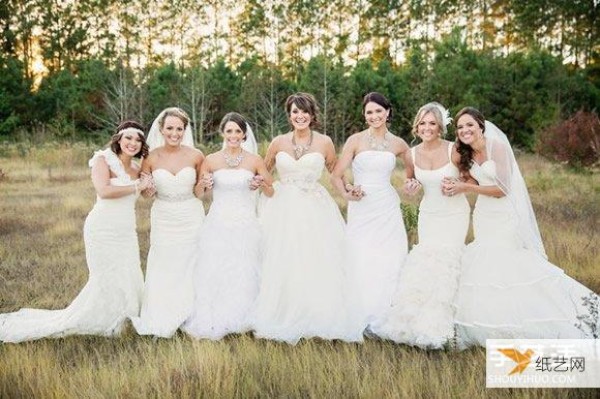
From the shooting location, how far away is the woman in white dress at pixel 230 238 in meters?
5.68

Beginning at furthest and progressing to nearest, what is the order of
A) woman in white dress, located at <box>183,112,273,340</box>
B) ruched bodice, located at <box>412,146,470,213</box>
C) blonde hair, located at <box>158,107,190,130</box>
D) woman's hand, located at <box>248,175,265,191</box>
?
blonde hair, located at <box>158,107,190,130</box>, woman's hand, located at <box>248,175,265,191</box>, woman in white dress, located at <box>183,112,273,340</box>, ruched bodice, located at <box>412,146,470,213</box>

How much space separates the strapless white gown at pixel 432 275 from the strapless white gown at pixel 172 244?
2.04 m

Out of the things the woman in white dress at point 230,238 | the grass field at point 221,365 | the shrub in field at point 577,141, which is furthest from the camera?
the shrub in field at point 577,141

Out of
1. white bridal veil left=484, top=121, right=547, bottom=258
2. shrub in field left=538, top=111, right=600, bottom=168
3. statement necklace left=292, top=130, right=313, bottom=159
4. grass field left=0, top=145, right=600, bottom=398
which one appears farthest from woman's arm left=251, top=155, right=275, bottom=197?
shrub in field left=538, top=111, right=600, bottom=168

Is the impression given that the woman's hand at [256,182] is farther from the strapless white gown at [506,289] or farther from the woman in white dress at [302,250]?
the strapless white gown at [506,289]

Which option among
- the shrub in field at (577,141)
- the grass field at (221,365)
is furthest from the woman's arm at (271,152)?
the shrub in field at (577,141)

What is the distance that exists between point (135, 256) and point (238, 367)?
2.09m

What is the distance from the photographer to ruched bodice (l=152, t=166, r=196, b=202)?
587 centimetres

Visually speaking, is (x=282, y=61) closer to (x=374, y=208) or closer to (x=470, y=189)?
(x=374, y=208)

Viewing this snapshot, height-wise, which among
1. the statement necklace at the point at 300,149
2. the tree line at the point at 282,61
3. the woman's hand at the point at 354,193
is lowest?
the woman's hand at the point at 354,193

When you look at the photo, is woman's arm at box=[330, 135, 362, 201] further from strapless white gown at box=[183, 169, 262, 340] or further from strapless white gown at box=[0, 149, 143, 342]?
strapless white gown at box=[0, 149, 143, 342]

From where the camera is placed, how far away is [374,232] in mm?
5871

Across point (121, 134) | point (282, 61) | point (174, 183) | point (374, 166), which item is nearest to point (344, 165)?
point (374, 166)

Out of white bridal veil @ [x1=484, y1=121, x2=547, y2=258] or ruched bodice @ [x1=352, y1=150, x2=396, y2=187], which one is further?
ruched bodice @ [x1=352, y1=150, x2=396, y2=187]
